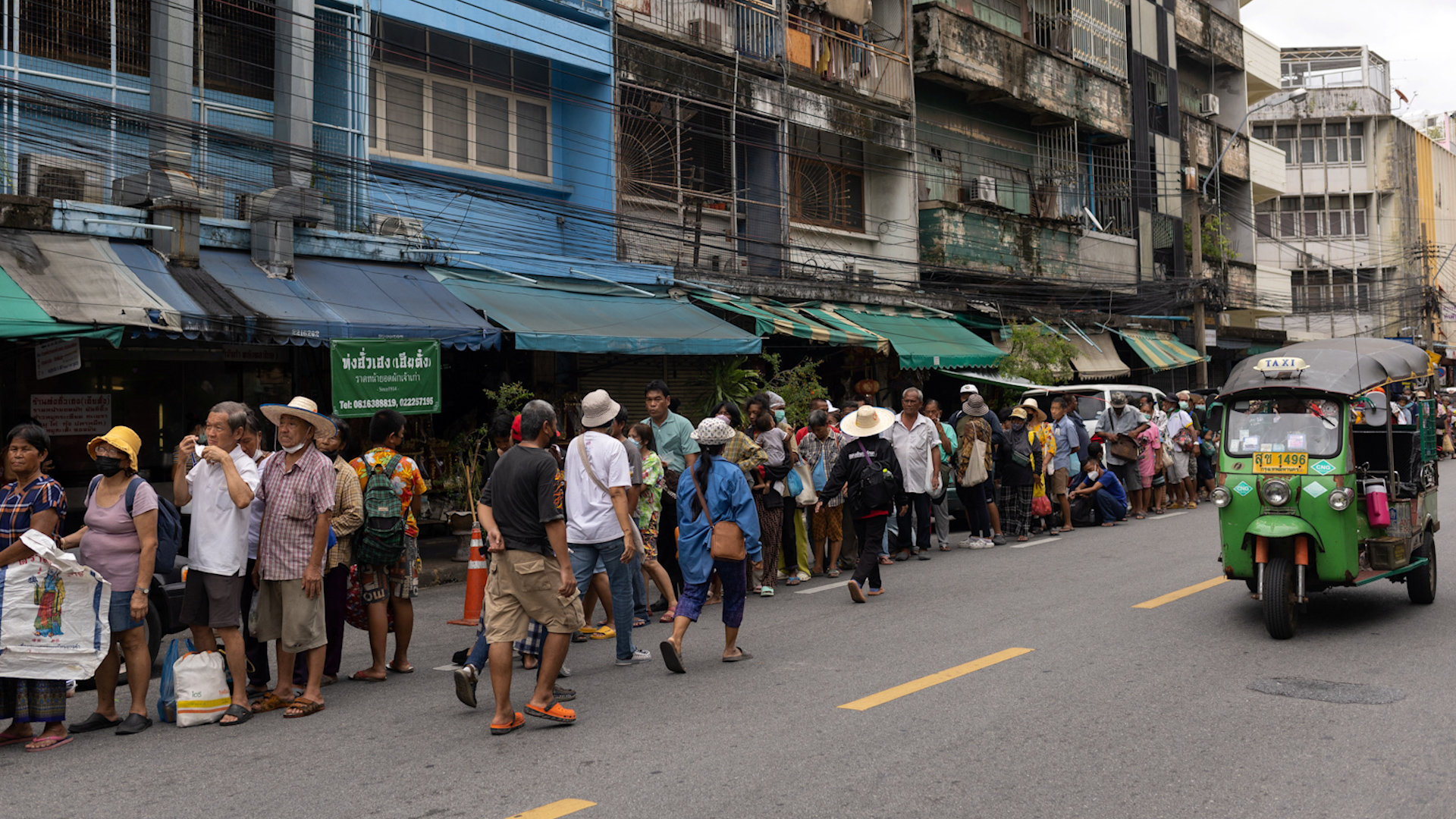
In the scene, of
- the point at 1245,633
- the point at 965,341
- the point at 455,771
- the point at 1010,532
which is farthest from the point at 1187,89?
the point at 455,771

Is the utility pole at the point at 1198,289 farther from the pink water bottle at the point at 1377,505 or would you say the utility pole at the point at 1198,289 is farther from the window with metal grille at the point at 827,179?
the pink water bottle at the point at 1377,505

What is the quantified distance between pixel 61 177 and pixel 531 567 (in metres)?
9.27

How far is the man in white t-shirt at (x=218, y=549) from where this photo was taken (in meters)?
6.45

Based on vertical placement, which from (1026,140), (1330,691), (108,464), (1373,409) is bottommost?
(1330,691)

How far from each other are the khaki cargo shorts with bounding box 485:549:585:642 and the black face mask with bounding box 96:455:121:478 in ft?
6.92

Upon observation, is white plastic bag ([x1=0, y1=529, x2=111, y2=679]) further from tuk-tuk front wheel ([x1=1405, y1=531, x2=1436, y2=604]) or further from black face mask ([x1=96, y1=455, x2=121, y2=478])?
tuk-tuk front wheel ([x1=1405, y1=531, x2=1436, y2=604])

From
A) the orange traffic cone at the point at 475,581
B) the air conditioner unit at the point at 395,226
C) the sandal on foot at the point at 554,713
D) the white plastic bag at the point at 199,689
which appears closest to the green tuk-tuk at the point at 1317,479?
the sandal on foot at the point at 554,713

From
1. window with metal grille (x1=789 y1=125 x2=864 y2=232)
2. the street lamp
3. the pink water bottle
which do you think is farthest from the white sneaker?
the street lamp

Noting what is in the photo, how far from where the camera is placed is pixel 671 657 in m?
7.25


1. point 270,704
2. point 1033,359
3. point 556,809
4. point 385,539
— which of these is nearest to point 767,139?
point 1033,359

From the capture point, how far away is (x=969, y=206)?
78.6 feet

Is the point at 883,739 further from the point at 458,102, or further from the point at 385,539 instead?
the point at 458,102

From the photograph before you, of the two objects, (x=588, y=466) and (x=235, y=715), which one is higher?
(x=588, y=466)

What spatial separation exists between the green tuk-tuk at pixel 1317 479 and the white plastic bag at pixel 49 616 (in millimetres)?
6946
